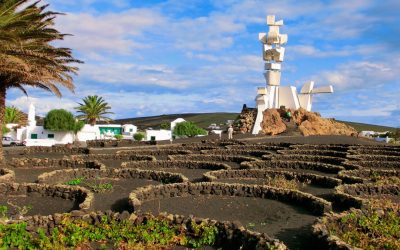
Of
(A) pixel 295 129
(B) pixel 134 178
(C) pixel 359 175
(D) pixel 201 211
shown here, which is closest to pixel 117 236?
(D) pixel 201 211

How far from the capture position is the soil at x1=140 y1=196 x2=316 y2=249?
473 inches

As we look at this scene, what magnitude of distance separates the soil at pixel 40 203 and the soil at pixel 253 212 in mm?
2438

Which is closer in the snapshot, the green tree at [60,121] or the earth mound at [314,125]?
the earth mound at [314,125]

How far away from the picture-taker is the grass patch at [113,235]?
966 centimetres

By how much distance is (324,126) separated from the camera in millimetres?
63688

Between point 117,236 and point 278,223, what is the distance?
15.5 ft

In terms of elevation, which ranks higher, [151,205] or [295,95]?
[295,95]

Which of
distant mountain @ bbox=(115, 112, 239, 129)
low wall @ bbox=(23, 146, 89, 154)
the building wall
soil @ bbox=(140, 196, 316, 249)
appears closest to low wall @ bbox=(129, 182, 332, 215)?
soil @ bbox=(140, 196, 316, 249)

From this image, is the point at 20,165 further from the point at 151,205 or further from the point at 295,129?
the point at 295,129

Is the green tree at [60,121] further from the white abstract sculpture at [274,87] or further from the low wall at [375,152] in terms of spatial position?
the low wall at [375,152]

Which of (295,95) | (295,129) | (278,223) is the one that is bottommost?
(278,223)

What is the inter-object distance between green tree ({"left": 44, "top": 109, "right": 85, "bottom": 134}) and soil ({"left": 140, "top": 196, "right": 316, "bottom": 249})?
2267 inches

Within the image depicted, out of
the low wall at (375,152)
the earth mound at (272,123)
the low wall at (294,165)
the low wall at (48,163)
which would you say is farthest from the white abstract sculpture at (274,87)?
the low wall at (48,163)

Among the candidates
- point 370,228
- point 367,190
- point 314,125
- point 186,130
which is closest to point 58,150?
point 367,190
